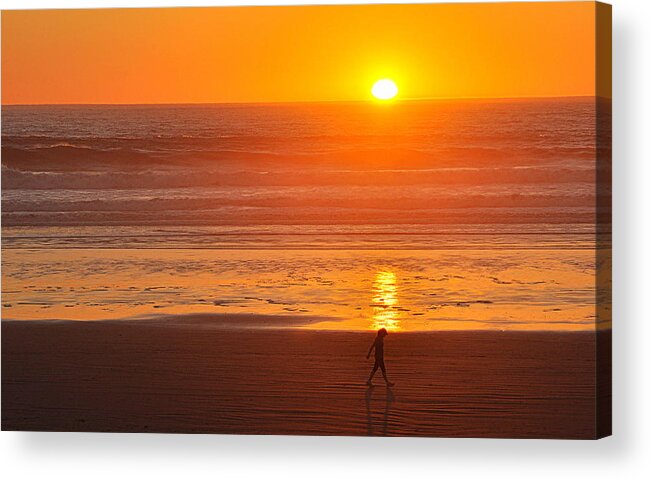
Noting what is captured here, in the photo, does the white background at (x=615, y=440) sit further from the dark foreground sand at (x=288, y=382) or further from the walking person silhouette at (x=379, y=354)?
the walking person silhouette at (x=379, y=354)

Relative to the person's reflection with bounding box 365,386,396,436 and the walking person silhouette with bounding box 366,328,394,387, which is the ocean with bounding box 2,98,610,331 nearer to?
the walking person silhouette with bounding box 366,328,394,387

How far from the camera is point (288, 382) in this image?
729 centimetres

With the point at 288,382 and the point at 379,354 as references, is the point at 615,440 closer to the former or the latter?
the point at 379,354

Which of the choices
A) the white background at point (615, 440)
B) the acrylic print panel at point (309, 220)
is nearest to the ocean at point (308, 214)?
the acrylic print panel at point (309, 220)

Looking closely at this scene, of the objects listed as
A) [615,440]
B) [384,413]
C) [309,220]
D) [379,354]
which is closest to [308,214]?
[309,220]

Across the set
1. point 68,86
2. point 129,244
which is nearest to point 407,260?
point 129,244

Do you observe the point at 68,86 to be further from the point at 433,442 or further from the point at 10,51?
the point at 433,442

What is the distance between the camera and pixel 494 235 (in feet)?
23.6

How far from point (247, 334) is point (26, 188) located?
1.32 m

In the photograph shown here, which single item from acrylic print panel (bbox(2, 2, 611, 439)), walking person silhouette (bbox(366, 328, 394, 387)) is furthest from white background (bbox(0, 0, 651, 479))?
walking person silhouette (bbox(366, 328, 394, 387))

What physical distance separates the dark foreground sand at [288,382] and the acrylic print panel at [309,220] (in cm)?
1

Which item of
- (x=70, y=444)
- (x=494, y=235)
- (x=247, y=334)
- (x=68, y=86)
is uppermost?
(x=68, y=86)

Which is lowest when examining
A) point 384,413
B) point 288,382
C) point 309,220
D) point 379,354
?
point 384,413

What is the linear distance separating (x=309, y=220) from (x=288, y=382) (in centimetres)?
80
